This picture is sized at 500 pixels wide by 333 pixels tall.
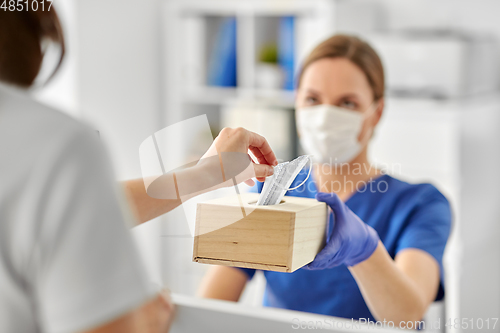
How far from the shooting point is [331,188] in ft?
2.63

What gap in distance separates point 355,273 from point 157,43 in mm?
1874

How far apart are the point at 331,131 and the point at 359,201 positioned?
131mm

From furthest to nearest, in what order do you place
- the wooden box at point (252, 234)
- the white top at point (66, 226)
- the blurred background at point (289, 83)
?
the blurred background at point (289, 83) < the wooden box at point (252, 234) < the white top at point (66, 226)

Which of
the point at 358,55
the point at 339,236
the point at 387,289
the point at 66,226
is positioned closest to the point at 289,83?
the point at 358,55

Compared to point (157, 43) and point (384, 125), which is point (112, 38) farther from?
point (384, 125)

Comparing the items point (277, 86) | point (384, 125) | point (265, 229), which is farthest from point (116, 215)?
point (277, 86)

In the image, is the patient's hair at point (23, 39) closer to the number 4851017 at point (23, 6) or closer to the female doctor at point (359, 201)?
the number 4851017 at point (23, 6)

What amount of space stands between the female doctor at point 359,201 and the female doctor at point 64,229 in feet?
1.60

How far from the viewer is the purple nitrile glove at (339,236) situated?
0.61 metres

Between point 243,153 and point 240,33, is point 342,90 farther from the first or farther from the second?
point 240,33

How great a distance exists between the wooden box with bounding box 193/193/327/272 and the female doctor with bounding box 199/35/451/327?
22 centimetres

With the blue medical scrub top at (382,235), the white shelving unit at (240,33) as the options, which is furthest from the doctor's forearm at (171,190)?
the white shelving unit at (240,33)

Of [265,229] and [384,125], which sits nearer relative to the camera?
[265,229]

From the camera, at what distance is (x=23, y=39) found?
412mm
